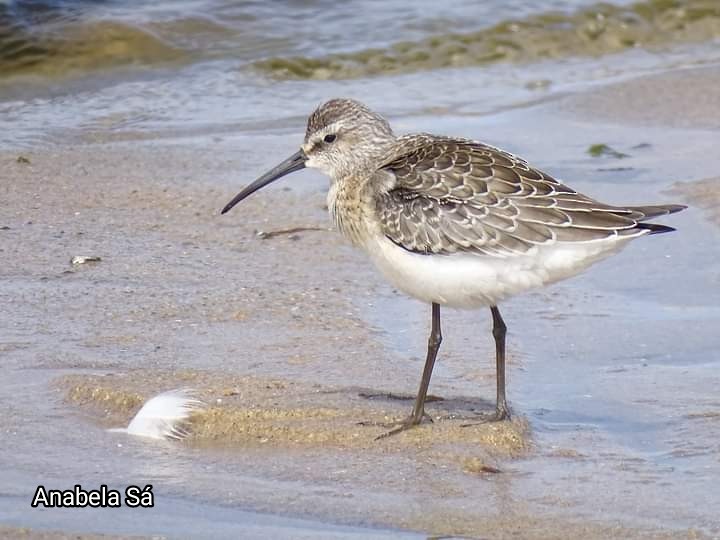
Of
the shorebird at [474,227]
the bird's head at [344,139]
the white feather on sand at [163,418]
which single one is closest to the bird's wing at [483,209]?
the shorebird at [474,227]

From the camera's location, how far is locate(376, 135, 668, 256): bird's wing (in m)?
6.36

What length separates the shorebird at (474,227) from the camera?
636 cm

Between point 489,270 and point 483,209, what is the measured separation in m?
0.29

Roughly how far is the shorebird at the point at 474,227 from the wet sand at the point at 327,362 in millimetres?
455

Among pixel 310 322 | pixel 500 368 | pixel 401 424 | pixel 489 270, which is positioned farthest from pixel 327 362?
pixel 489 270

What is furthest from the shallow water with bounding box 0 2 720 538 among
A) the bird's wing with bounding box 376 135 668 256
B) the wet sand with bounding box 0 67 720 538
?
the bird's wing with bounding box 376 135 668 256

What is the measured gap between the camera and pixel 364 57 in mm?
13680

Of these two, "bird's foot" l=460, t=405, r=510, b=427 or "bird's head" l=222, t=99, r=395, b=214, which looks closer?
"bird's foot" l=460, t=405, r=510, b=427

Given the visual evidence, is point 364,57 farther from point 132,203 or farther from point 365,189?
point 365,189

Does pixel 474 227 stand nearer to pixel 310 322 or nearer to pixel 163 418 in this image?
pixel 310 322

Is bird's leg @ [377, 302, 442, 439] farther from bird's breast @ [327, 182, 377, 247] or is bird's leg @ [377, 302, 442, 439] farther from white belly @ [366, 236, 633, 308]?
bird's breast @ [327, 182, 377, 247]

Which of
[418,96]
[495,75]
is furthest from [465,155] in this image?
[495,75]

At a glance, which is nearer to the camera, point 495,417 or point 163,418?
point 163,418

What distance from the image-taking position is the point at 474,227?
6.42m
